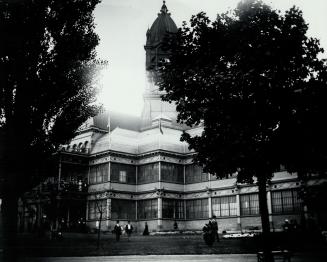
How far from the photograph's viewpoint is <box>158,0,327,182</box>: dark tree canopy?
57.4 ft

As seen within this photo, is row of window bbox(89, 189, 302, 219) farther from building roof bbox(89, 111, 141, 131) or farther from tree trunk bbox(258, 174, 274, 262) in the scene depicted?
tree trunk bbox(258, 174, 274, 262)

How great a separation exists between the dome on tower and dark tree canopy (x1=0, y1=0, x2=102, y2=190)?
148 feet

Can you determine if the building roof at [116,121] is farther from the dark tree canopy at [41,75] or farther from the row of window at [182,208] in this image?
the dark tree canopy at [41,75]

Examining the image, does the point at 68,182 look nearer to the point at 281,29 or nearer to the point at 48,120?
the point at 48,120

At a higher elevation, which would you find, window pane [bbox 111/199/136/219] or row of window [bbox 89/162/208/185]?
row of window [bbox 89/162/208/185]

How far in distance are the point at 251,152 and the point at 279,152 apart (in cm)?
126

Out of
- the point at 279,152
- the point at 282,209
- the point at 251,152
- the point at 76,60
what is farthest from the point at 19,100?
the point at 282,209

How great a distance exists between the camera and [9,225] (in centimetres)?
1573

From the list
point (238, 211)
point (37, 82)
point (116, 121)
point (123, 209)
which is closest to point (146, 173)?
point (123, 209)

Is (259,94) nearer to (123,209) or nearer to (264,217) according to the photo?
(264,217)

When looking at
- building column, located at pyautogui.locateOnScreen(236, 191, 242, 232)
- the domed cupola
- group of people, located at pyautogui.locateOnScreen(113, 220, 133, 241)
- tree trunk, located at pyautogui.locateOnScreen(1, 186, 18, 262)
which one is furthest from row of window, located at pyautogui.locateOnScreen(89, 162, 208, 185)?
tree trunk, located at pyautogui.locateOnScreen(1, 186, 18, 262)

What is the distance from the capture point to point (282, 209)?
42.4 meters

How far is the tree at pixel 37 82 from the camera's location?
55.6 ft

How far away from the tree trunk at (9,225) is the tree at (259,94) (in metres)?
7.81
